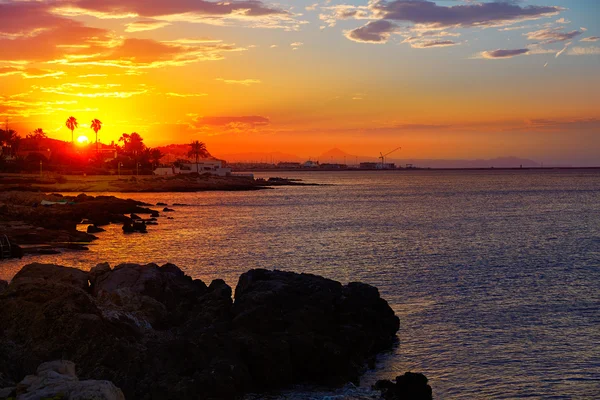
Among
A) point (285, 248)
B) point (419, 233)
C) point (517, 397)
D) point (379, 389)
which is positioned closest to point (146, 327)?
point (379, 389)

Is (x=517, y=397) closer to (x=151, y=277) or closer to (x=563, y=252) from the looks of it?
(x=151, y=277)

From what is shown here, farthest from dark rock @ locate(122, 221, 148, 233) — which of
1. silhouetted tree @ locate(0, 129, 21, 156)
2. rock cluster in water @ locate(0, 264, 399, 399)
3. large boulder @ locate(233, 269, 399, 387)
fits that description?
silhouetted tree @ locate(0, 129, 21, 156)

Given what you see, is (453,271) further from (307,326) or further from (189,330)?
(189,330)

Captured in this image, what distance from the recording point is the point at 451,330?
21969mm

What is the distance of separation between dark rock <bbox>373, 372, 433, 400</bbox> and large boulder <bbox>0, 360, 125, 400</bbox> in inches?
288

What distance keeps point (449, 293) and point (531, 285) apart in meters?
4.97

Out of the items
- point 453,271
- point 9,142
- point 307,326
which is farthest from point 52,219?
point 9,142

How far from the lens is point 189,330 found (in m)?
18.4

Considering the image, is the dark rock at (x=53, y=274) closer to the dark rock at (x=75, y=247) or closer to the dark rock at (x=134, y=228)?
the dark rock at (x=75, y=247)

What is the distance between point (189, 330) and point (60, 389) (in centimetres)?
825

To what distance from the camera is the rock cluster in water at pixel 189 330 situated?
47.6 feet

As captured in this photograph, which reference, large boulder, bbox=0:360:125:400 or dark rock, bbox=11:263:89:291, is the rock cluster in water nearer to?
dark rock, bbox=11:263:89:291

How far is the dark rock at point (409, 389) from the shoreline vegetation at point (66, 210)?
1158 inches

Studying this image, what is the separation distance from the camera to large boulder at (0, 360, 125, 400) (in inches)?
392
